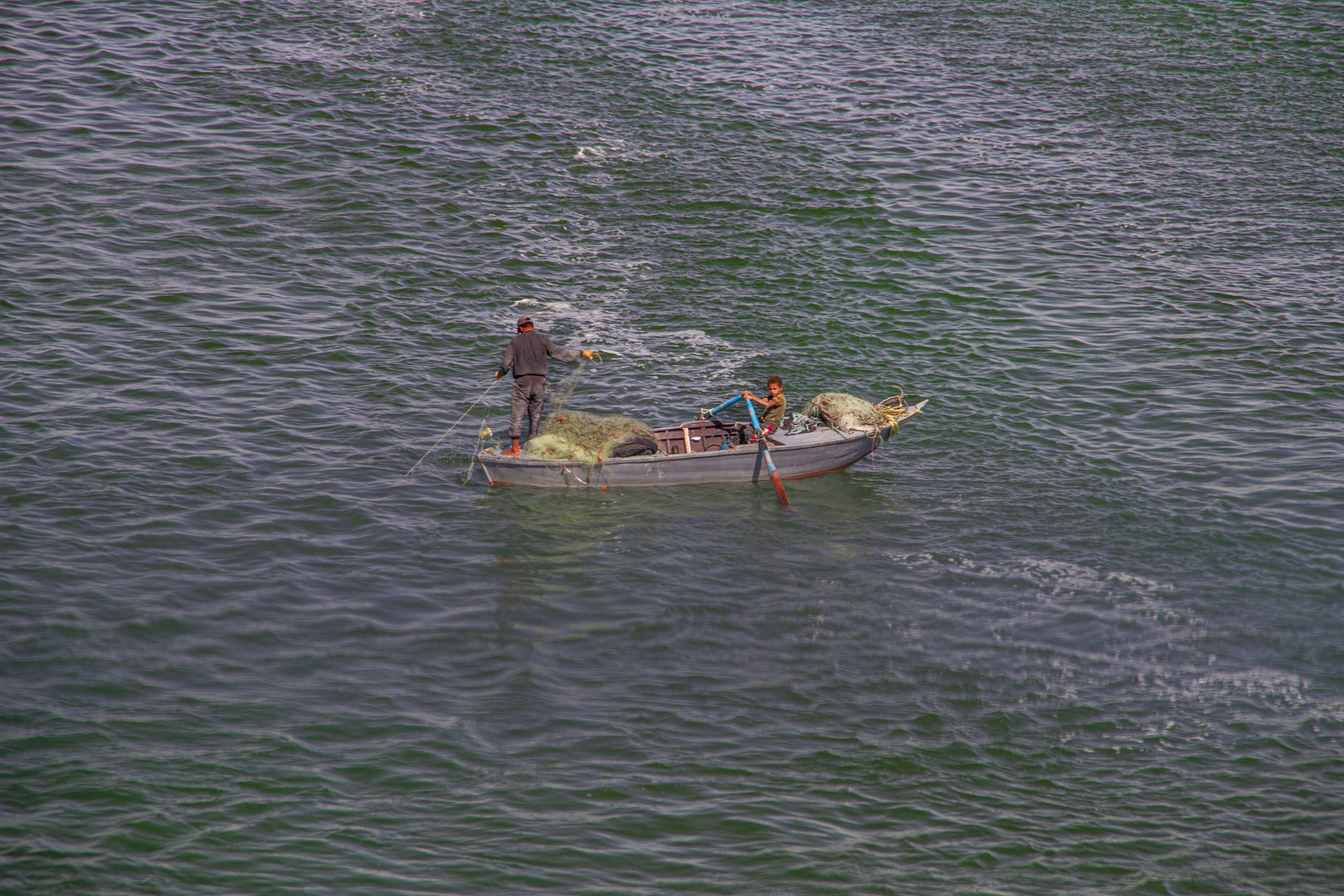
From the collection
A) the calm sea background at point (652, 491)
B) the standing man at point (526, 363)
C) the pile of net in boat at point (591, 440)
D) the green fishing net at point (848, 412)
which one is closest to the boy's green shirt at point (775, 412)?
the green fishing net at point (848, 412)

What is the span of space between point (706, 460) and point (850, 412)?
2567 mm

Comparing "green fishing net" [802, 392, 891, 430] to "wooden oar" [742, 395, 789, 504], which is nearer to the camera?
"wooden oar" [742, 395, 789, 504]

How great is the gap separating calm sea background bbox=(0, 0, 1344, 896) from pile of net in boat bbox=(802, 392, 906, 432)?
0.98 m

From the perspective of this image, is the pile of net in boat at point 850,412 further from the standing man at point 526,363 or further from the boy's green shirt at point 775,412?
the standing man at point 526,363

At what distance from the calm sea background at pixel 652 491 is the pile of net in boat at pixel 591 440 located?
706mm

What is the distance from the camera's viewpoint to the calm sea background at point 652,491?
1034 centimetres

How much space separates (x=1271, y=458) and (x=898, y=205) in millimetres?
12251

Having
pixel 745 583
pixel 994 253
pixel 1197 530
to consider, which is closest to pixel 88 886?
pixel 745 583

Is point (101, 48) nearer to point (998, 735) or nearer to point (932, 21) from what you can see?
point (932, 21)

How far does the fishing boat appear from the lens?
52.0 feet

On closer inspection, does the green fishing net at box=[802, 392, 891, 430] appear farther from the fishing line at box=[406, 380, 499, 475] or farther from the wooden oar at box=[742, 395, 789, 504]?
the fishing line at box=[406, 380, 499, 475]

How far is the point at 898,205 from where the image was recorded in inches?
1057

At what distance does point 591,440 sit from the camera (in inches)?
627

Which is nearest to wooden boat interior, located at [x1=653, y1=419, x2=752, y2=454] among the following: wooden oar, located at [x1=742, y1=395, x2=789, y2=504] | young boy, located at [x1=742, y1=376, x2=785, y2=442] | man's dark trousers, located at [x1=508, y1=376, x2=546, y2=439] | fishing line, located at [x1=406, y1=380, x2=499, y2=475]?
young boy, located at [x1=742, y1=376, x2=785, y2=442]
